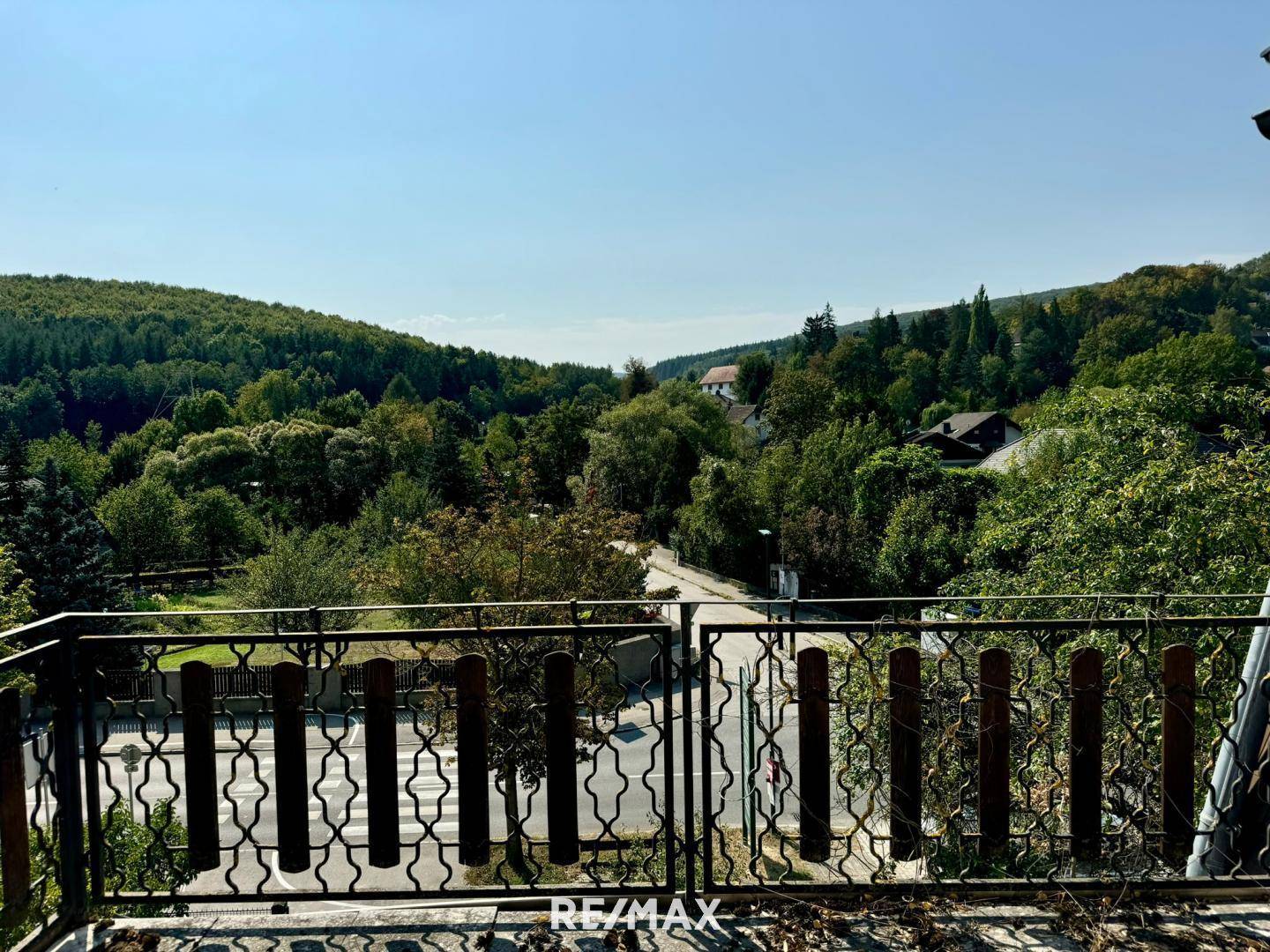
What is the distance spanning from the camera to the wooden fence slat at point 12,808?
9.24ft

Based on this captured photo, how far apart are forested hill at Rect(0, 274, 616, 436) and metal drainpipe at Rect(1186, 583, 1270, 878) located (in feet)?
332

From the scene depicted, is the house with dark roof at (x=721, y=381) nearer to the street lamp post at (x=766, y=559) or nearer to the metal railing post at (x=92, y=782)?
the street lamp post at (x=766, y=559)

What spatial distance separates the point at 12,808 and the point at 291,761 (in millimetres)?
875

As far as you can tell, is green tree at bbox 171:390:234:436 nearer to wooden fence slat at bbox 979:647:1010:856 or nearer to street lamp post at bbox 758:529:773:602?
street lamp post at bbox 758:529:773:602

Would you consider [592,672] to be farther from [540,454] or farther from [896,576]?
[540,454]

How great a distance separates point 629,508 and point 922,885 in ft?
142

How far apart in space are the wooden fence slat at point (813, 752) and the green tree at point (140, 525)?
4244 cm

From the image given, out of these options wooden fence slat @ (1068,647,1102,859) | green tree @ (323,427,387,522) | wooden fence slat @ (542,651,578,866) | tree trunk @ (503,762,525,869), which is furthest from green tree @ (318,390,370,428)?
wooden fence slat @ (1068,647,1102,859)

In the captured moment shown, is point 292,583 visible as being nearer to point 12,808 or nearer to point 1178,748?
point 12,808

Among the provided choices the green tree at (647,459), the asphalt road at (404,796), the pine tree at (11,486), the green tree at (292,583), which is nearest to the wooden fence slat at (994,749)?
the asphalt road at (404,796)

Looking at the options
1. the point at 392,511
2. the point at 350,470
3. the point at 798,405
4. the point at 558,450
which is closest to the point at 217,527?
the point at 350,470

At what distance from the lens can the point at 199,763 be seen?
10.0 ft

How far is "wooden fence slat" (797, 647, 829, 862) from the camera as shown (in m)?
3.05

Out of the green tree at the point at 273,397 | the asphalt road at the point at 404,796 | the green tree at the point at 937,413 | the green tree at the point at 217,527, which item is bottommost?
the asphalt road at the point at 404,796
